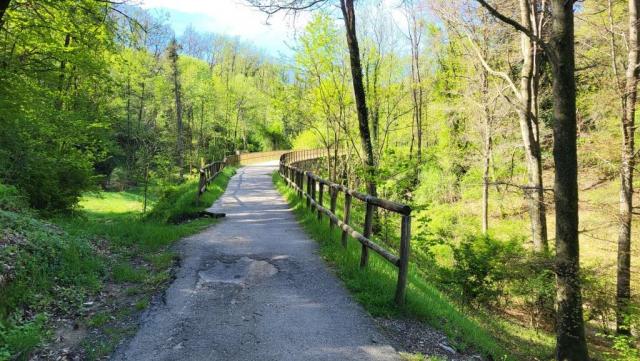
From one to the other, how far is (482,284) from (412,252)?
4.50 meters

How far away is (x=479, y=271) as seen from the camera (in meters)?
8.79

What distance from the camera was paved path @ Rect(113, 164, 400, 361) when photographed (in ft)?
14.1

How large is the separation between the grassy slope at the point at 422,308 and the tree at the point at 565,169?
90cm

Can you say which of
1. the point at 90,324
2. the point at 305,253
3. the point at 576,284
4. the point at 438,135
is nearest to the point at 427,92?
the point at 438,135

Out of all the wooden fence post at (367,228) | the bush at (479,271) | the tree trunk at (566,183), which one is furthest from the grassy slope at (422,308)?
the tree trunk at (566,183)

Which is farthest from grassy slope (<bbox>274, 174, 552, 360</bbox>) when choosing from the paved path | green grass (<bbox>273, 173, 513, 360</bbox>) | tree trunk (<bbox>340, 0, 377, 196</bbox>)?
tree trunk (<bbox>340, 0, 377, 196</bbox>)

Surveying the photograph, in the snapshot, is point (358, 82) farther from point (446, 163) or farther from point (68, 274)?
point (446, 163)

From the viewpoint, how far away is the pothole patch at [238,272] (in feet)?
21.0

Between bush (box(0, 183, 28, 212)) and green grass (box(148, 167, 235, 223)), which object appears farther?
green grass (box(148, 167, 235, 223))

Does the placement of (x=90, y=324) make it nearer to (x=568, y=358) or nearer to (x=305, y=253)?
(x=305, y=253)

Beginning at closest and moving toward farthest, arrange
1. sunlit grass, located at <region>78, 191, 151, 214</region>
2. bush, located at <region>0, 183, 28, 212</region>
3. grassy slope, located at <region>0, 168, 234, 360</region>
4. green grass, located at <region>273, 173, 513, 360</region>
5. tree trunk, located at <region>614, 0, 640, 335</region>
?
grassy slope, located at <region>0, 168, 234, 360</region>, green grass, located at <region>273, 173, 513, 360</region>, bush, located at <region>0, 183, 28, 212</region>, tree trunk, located at <region>614, 0, 640, 335</region>, sunlit grass, located at <region>78, 191, 151, 214</region>

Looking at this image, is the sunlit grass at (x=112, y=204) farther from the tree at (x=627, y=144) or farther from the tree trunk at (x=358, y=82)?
the tree at (x=627, y=144)

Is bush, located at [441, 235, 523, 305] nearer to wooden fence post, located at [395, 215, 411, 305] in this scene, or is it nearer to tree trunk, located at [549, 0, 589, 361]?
tree trunk, located at [549, 0, 589, 361]

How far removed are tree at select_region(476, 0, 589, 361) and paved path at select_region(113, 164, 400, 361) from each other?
7.99 feet
